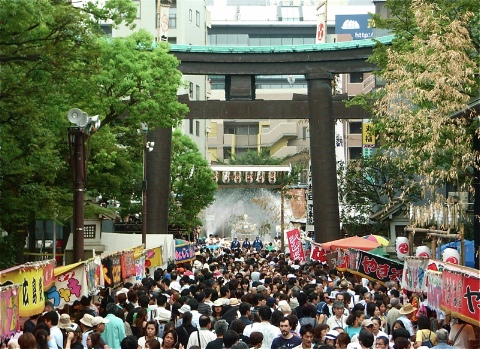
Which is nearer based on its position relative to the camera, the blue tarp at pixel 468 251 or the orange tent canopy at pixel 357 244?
the blue tarp at pixel 468 251

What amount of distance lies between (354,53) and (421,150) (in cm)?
1862

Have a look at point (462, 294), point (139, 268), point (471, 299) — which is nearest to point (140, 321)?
point (462, 294)

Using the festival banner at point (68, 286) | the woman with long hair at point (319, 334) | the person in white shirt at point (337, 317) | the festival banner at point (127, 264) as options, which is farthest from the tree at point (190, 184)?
the woman with long hair at point (319, 334)

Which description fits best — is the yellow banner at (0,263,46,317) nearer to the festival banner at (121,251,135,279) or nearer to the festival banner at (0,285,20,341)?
the festival banner at (0,285,20,341)

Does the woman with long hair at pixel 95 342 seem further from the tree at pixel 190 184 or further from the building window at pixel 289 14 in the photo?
the building window at pixel 289 14

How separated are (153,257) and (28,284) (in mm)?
17691

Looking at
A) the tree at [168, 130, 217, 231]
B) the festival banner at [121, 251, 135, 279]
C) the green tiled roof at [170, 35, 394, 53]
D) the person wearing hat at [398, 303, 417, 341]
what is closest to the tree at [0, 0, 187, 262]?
the festival banner at [121, 251, 135, 279]

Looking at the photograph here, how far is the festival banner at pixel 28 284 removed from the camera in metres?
13.0

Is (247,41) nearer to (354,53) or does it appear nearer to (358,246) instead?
(354,53)

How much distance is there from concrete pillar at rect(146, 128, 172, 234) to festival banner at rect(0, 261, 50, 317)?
28341mm

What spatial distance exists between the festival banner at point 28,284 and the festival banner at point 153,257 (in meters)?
14.9

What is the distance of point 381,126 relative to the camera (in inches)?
1129

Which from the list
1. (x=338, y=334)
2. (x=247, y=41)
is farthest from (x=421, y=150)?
(x=247, y=41)

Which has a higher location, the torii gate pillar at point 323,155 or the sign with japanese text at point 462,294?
the torii gate pillar at point 323,155
